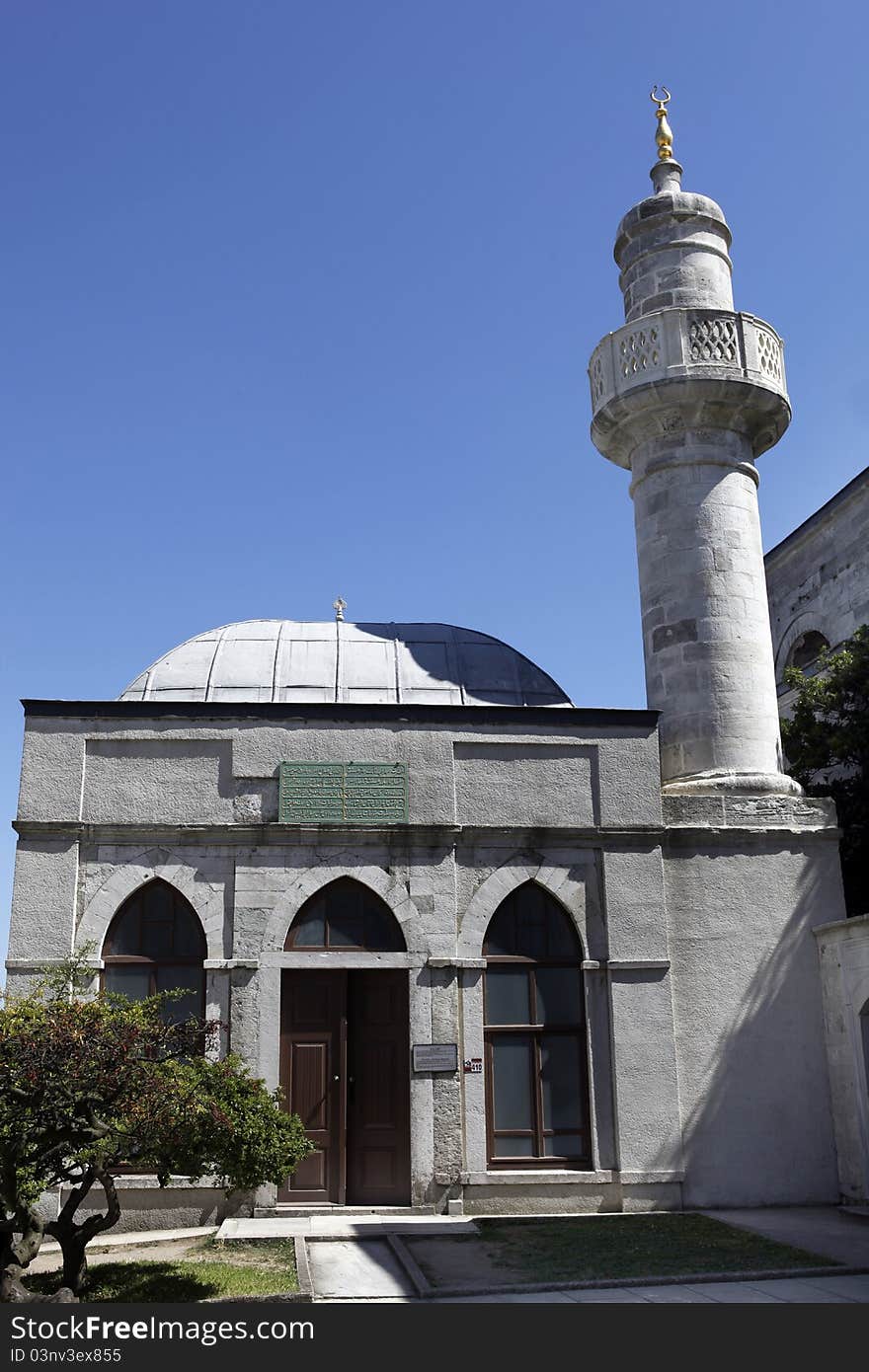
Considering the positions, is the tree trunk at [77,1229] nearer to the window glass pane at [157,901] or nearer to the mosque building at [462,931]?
the mosque building at [462,931]

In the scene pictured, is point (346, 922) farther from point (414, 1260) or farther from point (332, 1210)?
point (414, 1260)

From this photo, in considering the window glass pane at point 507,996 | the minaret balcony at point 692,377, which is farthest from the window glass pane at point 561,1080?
the minaret balcony at point 692,377

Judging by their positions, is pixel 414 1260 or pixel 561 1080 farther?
pixel 561 1080

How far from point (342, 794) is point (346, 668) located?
2.70m

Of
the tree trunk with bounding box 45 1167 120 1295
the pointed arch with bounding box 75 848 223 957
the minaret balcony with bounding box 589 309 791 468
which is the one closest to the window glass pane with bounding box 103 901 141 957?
the pointed arch with bounding box 75 848 223 957

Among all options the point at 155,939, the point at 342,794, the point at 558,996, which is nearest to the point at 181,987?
the point at 155,939

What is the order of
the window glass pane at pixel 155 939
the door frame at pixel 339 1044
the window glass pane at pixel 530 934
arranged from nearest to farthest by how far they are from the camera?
the door frame at pixel 339 1044 < the window glass pane at pixel 155 939 < the window glass pane at pixel 530 934

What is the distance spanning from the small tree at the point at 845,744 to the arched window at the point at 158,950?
857 cm

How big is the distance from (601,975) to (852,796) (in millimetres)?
5240

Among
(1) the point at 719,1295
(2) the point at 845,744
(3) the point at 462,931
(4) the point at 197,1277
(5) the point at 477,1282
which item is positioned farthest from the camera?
(2) the point at 845,744

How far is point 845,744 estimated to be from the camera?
56.7ft

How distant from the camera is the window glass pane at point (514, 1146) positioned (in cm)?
1364

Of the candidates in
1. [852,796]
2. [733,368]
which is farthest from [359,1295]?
[733,368]

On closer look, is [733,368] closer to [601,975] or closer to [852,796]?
[852,796]
